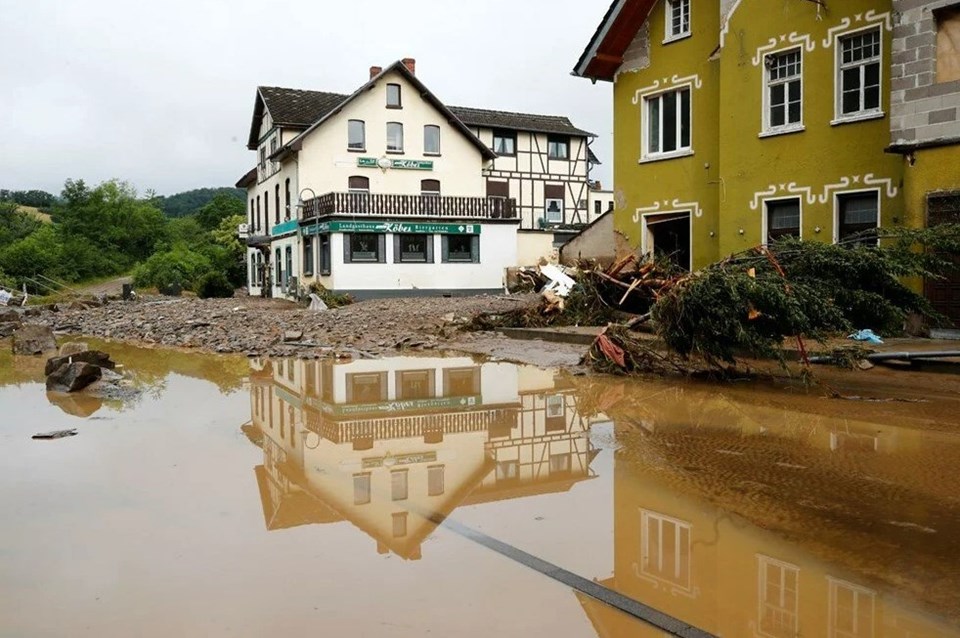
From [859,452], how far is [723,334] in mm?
3353

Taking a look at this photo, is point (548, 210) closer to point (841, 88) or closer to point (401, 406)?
point (841, 88)

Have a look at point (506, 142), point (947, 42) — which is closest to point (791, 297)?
point (947, 42)

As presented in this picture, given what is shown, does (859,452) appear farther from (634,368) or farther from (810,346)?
(810,346)

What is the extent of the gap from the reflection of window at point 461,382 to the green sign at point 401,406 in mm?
430

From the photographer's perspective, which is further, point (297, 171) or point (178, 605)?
point (297, 171)

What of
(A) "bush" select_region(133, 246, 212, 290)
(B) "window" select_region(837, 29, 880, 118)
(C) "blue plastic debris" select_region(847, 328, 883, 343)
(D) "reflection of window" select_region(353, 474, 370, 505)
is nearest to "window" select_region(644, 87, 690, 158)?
(B) "window" select_region(837, 29, 880, 118)

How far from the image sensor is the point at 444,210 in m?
35.8

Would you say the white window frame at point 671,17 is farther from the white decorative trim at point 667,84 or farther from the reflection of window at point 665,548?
the reflection of window at point 665,548

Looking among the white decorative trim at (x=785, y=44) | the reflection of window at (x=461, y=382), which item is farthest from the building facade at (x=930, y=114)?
the reflection of window at (x=461, y=382)

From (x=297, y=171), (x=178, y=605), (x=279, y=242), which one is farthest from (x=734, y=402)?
(x=279, y=242)

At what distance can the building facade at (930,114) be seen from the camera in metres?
12.8

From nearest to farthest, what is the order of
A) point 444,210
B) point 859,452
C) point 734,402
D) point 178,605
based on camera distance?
point 178,605, point 859,452, point 734,402, point 444,210

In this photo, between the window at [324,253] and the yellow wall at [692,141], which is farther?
the window at [324,253]

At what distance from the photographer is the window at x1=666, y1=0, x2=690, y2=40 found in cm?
1892
